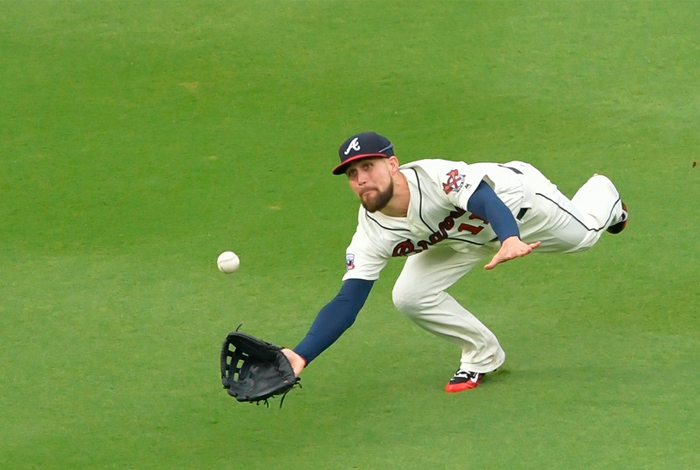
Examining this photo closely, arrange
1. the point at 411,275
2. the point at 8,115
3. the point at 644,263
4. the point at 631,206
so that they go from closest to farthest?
the point at 411,275, the point at 644,263, the point at 631,206, the point at 8,115

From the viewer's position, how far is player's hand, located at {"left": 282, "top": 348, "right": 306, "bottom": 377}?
4.94 m

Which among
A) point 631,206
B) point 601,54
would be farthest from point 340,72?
point 631,206

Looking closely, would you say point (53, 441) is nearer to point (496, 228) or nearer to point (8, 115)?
point (496, 228)

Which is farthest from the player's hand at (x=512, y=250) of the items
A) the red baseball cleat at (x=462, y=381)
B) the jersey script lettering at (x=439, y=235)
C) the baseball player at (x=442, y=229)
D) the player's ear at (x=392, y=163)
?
the red baseball cleat at (x=462, y=381)

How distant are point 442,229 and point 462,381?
883mm

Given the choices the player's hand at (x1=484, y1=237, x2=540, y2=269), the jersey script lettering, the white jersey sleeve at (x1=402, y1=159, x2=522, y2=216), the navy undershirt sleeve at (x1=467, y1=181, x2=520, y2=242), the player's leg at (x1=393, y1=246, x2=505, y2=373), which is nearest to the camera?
the player's hand at (x1=484, y1=237, x2=540, y2=269)

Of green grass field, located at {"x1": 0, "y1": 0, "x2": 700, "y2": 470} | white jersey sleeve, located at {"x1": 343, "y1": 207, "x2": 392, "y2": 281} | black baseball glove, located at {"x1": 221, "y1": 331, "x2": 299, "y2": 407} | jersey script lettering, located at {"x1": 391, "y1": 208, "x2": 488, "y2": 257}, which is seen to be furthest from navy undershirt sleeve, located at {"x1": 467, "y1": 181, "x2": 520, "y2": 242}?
black baseball glove, located at {"x1": 221, "y1": 331, "x2": 299, "y2": 407}

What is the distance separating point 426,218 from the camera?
5.31 meters

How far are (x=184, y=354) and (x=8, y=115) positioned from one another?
3.90 metres

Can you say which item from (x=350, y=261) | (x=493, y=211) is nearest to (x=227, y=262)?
(x=350, y=261)

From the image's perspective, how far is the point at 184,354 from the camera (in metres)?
6.19

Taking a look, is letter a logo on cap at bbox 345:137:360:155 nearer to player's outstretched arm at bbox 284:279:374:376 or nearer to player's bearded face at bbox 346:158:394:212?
player's bearded face at bbox 346:158:394:212

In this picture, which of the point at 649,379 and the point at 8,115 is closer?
the point at 649,379

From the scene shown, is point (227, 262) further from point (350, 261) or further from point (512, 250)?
point (512, 250)
